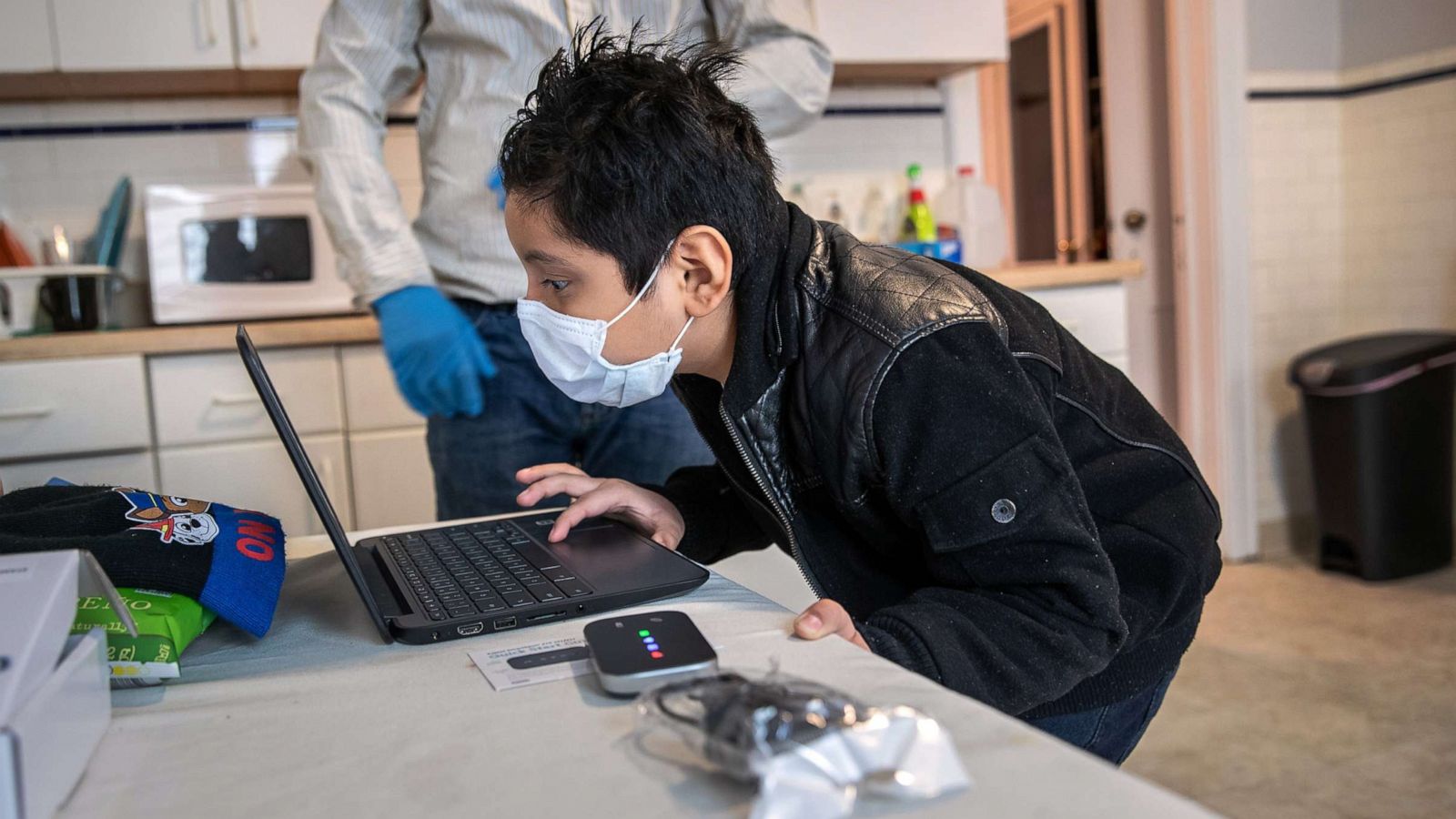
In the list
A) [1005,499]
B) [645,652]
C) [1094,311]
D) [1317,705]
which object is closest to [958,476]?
[1005,499]

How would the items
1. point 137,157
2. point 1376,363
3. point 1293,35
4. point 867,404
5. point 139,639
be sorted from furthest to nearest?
point 1293,35
point 1376,363
point 137,157
point 867,404
point 139,639

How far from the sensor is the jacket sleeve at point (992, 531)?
73 centimetres

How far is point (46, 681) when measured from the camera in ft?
1.68

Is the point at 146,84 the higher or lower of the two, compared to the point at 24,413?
higher

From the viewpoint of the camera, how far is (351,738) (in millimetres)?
563

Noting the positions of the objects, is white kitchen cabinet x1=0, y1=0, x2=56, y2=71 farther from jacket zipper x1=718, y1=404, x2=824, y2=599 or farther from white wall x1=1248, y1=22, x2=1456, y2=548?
white wall x1=1248, y1=22, x2=1456, y2=548

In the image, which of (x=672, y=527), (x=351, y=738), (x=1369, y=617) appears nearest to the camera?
(x=351, y=738)

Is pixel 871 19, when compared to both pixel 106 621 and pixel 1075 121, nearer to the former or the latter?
pixel 1075 121

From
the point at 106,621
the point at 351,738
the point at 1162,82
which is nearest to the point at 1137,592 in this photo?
the point at 351,738

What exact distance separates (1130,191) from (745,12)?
2.20 m

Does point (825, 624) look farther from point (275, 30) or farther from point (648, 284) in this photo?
point (275, 30)

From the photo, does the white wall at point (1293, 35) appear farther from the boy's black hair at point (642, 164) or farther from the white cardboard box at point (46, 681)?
the white cardboard box at point (46, 681)

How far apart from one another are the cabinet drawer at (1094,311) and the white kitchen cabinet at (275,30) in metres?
1.67

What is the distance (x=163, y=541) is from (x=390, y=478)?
1.67 m
